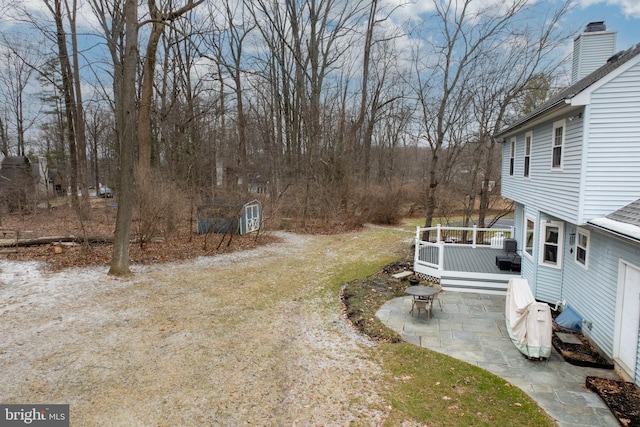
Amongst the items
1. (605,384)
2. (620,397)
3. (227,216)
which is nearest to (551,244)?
(605,384)

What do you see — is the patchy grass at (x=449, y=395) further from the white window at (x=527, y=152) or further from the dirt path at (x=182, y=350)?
the white window at (x=527, y=152)

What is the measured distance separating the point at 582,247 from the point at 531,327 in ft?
8.62

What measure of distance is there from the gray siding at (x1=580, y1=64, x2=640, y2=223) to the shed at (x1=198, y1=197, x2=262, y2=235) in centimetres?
1162

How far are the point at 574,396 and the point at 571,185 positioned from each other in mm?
4004

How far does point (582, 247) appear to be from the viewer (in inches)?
300

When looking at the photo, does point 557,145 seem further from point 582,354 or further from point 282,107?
point 282,107

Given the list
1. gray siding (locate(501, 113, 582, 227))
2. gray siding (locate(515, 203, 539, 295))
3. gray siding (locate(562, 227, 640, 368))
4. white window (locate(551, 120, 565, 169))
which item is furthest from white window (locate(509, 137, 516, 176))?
gray siding (locate(562, 227, 640, 368))

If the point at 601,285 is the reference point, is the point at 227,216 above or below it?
above

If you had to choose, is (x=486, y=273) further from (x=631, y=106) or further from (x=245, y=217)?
(x=245, y=217)

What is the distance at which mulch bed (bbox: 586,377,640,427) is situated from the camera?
4.63 m

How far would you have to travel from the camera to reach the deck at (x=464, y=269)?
10062 mm

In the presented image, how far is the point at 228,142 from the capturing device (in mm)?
28656

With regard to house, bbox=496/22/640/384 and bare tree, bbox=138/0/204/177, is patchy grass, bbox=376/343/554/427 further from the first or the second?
bare tree, bbox=138/0/204/177

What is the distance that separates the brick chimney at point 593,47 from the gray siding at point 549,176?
2.53 m
